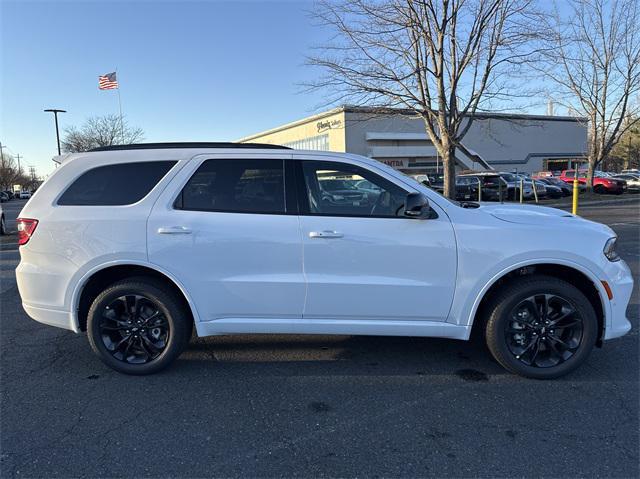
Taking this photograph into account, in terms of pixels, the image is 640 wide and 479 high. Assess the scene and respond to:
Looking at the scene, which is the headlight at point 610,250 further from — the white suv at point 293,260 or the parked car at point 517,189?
the parked car at point 517,189

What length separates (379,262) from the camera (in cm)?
345

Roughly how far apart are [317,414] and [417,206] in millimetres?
1658

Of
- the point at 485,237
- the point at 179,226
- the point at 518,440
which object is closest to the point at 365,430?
the point at 518,440

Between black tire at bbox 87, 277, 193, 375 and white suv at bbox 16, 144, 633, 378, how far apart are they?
11 mm

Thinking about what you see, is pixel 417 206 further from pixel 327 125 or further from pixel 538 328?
pixel 327 125

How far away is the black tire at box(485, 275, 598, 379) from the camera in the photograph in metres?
3.46

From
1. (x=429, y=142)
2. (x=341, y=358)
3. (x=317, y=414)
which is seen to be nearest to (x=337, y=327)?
(x=341, y=358)

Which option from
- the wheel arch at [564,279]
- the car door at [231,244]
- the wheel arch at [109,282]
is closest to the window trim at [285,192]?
the car door at [231,244]

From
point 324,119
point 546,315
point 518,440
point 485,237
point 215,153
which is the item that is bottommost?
point 518,440

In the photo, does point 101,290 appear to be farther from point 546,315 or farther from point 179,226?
point 546,315

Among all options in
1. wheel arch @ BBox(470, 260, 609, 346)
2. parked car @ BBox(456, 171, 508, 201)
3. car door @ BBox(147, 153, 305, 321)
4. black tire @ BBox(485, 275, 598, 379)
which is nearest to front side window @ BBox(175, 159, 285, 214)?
car door @ BBox(147, 153, 305, 321)

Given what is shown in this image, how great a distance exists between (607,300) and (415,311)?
148 centimetres

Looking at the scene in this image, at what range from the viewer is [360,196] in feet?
12.0

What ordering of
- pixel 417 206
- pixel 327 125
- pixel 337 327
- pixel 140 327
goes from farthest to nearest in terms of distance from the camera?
pixel 327 125, pixel 140 327, pixel 337 327, pixel 417 206
